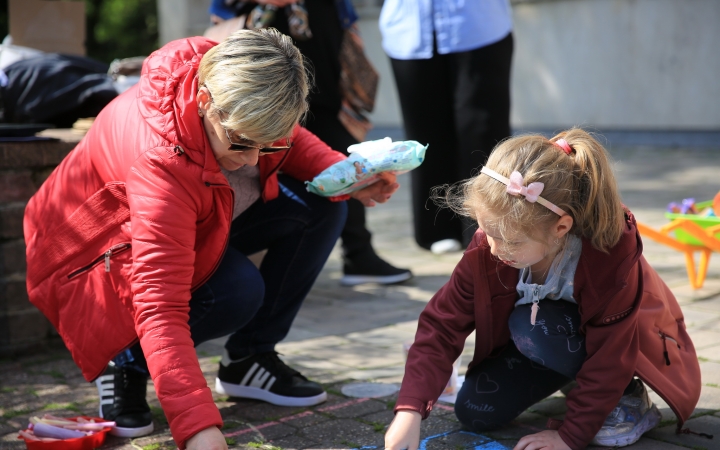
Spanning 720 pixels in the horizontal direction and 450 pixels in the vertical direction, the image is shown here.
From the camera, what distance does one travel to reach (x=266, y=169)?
9.38 feet

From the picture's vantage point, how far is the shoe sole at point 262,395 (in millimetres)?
2869

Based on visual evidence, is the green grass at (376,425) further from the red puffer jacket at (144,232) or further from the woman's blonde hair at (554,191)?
the woman's blonde hair at (554,191)

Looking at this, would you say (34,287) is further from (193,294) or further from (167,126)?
(167,126)

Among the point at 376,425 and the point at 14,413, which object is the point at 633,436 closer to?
the point at 376,425

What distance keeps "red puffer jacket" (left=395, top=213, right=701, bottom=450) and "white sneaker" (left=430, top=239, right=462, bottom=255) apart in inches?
107

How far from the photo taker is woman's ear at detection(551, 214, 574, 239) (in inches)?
85.4

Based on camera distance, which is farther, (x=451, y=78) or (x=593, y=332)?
(x=451, y=78)

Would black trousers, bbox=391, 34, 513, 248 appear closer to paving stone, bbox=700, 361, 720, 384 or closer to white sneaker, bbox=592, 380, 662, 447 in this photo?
paving stone, bbox=700, 361, 720, 384

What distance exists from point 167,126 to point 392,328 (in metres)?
1.72

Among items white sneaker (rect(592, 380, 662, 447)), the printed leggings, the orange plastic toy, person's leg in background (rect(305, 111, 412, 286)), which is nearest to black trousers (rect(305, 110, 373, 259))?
person's leg in background (rect(305, 111, 412, 286))

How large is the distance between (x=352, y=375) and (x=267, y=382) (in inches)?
15.4

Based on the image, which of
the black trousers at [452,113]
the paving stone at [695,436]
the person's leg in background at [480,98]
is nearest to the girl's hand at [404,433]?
the paving stone at [695,436]

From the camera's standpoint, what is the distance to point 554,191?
7.02 feet

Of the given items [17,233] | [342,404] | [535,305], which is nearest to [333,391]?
[342,404]
